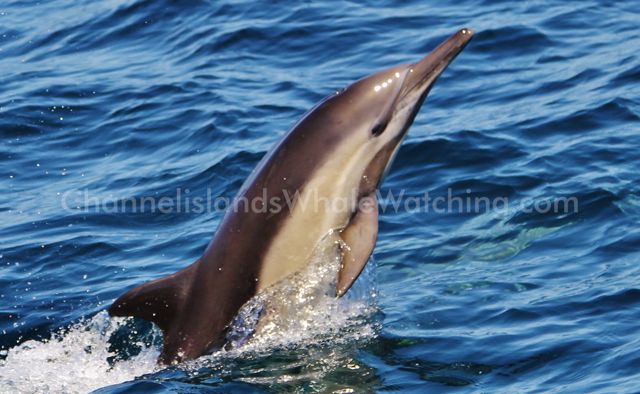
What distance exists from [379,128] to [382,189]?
158 inches

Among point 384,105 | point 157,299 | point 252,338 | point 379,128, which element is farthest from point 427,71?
point 157,299

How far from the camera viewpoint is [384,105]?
30.9 ft

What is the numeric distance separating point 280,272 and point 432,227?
3.48m

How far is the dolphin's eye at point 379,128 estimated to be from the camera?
9.38m

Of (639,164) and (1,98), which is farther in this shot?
(1,98)

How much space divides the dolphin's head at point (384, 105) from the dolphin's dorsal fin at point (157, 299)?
1522 mm

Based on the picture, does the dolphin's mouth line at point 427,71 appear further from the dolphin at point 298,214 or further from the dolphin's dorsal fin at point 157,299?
the dolphin's dorsal fin at point 157,299

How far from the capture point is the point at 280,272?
912 centimetres

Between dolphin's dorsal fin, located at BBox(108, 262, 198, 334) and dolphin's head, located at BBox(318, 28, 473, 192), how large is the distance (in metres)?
1.52

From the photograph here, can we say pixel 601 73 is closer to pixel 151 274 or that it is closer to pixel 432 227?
pixel 432 227

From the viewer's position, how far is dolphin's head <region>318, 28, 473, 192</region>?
9.38 m

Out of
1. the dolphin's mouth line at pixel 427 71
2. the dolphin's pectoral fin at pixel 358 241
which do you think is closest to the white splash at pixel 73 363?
the dolphin's pectoral fin at pixel 358 241

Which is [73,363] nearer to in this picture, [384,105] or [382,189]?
[384,105]

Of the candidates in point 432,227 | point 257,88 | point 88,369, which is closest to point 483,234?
point 432,227
